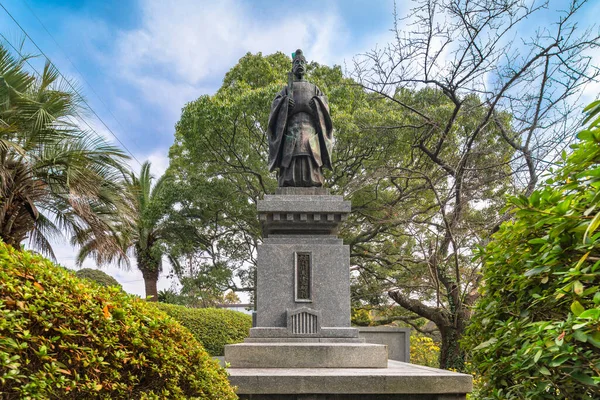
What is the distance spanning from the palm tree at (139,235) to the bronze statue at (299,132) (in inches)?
119

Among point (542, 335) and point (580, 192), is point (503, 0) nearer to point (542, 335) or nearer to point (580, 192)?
point (580, 192)

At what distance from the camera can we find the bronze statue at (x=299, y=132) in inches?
300

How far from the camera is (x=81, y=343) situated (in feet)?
7.68

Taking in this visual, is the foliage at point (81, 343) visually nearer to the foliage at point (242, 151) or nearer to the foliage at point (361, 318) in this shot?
the foliage at point (242, 151)

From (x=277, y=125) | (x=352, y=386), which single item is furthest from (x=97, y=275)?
(x=352, y=386)

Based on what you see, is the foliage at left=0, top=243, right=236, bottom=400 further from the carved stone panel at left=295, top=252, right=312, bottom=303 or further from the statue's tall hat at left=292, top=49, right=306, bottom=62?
Result: the statue's tall hat at left=292, top=49, right=306, bottom=62

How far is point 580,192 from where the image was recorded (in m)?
2.25

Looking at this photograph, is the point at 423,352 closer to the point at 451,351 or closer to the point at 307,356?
the point at 451,351

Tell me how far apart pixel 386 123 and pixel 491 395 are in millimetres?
10720

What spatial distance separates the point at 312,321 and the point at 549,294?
4.39m

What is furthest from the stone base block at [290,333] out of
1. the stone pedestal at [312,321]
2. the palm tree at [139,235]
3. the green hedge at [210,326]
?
the green hedge at [210,326]

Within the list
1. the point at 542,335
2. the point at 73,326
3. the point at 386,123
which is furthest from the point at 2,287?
the point at 386,123

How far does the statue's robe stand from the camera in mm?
7613

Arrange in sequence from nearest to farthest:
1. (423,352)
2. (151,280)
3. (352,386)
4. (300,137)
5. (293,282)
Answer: (352,386) → (293,282) → (300,137) → (423,352) → (151,280)
